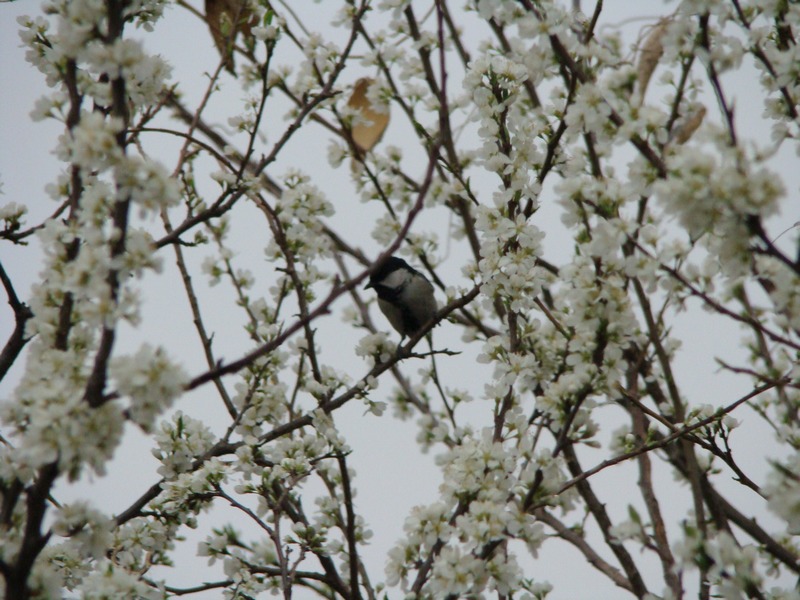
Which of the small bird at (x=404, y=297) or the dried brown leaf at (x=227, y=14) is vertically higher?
the dried brown leaf at (x=227, y=14)

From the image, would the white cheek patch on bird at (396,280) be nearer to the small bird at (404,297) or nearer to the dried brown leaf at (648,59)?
the small bird at (404,297)

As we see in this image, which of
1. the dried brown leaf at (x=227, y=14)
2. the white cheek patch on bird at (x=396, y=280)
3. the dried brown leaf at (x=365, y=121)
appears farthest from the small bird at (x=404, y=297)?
the dried brown leaf at (x=227, y=14)

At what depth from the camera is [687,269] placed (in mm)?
1922

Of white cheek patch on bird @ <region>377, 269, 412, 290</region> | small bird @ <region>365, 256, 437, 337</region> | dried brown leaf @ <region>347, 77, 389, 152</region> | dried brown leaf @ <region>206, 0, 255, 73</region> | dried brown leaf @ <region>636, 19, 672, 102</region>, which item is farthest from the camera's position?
white cheek patch on bird @ <region>377, 269, 412, 290</region>

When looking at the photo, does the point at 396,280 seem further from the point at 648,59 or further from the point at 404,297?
the point at 648,59

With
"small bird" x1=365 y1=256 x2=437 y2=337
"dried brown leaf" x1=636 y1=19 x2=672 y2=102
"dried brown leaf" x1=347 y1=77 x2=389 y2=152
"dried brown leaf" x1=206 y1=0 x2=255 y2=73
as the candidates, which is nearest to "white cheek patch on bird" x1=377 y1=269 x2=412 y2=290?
"small bird" x1=365 y1=256 x2=437 y2=337

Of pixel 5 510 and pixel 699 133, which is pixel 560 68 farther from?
pixel 5 510

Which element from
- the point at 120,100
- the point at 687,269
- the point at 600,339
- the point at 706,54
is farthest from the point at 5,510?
the point at 706,54

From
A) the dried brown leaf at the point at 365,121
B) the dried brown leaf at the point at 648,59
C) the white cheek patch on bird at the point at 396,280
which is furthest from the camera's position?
the white cheek patch on bird at the point at 396,280

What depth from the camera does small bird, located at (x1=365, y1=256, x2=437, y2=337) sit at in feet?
13.7

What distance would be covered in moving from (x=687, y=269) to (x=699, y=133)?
40 centimetres

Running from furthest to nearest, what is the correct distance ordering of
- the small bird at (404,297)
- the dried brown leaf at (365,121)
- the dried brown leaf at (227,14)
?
the small bird at (404,297) → the dried brown leaf at (365,121) → the dried brown leaf at (227,14)

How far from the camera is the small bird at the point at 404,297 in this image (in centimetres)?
418

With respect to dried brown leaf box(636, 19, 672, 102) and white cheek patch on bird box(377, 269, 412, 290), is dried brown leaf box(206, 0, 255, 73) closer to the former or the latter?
white cheek patch on bird box(377, 269, 412, 290)
